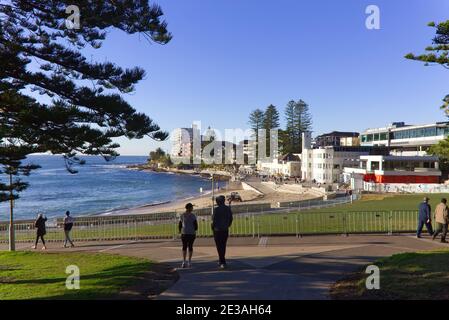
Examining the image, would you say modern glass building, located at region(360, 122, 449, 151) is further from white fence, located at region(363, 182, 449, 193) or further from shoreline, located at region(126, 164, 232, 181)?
shoreline, located at region(126, 164, 232, 181)

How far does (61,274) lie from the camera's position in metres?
8.73

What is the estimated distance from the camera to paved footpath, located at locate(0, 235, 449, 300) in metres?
6.33

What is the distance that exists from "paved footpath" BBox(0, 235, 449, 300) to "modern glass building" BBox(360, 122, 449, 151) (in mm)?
44960

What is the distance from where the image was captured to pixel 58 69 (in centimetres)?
1083

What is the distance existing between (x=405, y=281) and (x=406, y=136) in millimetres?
64097

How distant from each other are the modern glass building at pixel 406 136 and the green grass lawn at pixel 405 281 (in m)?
47.9

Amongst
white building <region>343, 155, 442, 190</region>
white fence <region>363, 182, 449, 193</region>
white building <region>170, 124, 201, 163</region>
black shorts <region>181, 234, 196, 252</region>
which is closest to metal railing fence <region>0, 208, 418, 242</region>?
black shorts <region>181, 234, 196, 252</region>

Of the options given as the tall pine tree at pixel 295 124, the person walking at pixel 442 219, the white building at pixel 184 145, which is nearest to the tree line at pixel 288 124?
the tall pine tree at pixel 295 124

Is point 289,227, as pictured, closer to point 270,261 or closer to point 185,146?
point 270,261

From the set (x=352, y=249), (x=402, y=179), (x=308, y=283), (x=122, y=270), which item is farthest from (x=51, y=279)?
(x=402, y=179)

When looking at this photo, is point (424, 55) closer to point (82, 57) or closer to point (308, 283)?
point (308, 283)

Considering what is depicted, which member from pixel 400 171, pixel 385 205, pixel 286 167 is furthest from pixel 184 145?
pixel 385 205

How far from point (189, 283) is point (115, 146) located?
567 cm

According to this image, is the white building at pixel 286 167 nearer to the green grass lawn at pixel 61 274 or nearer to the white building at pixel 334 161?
the white building at pixel 334 161
